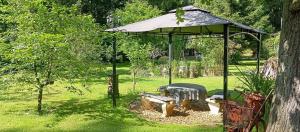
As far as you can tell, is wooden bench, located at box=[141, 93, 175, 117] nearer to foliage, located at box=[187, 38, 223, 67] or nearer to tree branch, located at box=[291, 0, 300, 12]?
tree branch, located at box=[291, 0, 300, 12]

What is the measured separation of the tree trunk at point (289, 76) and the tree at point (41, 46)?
17.9 ft

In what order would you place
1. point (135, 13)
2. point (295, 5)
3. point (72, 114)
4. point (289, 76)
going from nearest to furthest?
point (295, 5) < point (289, 76) < point (72, 114) < point (135, 13)

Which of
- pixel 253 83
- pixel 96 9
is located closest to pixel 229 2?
pixel 96 9

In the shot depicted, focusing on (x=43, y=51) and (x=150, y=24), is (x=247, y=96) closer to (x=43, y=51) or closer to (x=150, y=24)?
(x=150, y=24)

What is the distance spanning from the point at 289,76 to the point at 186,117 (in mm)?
4511

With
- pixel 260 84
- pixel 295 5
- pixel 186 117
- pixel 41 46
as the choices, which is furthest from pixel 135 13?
pixel 295 5

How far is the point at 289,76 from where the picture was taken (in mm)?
4586

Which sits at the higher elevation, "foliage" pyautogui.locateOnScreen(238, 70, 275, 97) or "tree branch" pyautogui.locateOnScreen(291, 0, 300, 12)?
"tree branch" pyautogui.locateOnScreen(291, 0, 300, 12)

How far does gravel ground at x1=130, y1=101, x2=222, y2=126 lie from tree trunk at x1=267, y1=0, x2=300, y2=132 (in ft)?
11.9

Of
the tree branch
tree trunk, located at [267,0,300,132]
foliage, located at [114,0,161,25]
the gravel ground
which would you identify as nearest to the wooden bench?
the gravel ground

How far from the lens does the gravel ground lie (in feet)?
27.6

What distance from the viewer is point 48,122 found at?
841cm

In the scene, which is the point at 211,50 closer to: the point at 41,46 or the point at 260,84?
the point at 41,46

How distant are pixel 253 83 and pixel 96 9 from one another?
76.4 ft
